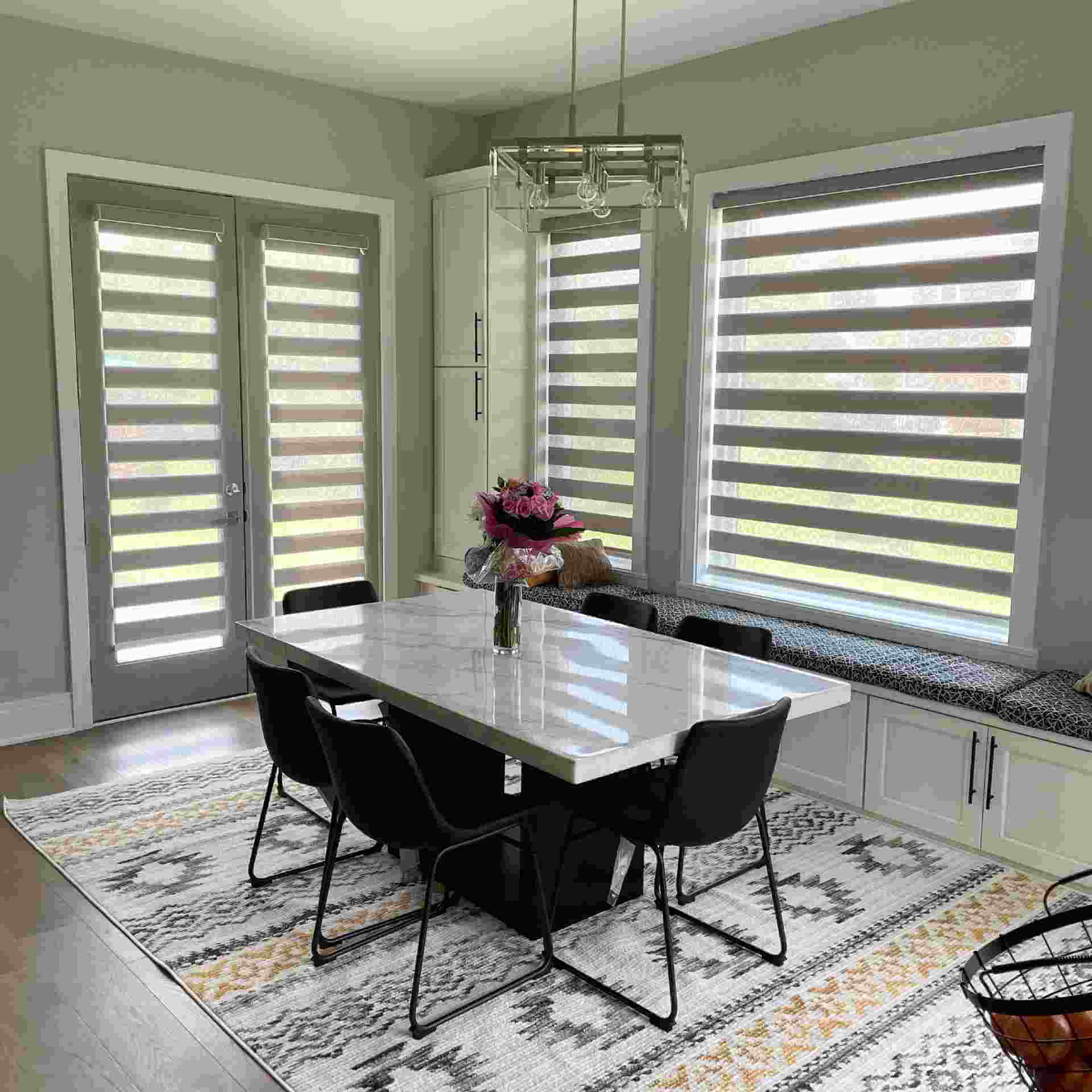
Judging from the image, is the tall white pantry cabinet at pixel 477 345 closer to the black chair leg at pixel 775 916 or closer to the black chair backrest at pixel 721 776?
the black chair leg at pixel 775 916

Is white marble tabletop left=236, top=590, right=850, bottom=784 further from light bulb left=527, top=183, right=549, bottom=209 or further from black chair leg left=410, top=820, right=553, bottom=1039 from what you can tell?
light bulb left=527, top=183, right=549, bottom=209

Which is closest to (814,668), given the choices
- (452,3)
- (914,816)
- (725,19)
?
(914,816)

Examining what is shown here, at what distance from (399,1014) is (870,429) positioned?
2.83 m

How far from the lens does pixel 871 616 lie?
4223 mm

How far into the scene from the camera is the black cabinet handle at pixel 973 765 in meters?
3.44

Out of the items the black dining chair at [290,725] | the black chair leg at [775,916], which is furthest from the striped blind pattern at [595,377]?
the black dining chair at [290,725]

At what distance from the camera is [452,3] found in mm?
4051

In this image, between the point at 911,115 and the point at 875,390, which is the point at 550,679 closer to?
the point at 875,390

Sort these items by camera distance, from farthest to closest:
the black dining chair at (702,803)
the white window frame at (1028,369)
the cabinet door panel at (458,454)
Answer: the cabinet door panel at (458,454) < the white window frame at (1028,369) < the black dining chair at (702,803)

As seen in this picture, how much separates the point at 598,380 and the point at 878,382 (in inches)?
61.5

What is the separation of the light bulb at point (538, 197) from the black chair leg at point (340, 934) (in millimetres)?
1780

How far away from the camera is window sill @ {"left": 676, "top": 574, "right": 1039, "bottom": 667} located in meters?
3.85


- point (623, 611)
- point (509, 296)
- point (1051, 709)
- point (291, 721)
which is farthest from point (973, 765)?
point (509, 296)

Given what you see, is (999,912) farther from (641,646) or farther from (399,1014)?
(399,1014)
